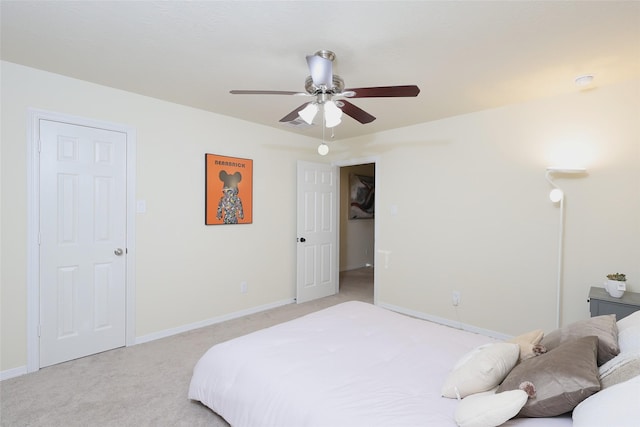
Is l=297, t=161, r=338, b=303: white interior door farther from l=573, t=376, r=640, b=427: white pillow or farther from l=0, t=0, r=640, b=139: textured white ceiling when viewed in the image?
l=573, t=376, r=640, b=427: white pillow

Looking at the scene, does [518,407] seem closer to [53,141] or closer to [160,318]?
[160,318]

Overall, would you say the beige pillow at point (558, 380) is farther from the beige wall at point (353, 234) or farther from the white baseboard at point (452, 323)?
the beige wall at point (353, 234)

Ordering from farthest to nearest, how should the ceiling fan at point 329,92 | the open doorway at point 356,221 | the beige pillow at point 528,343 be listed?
1. the open doorway at point 356,221
2. the ceiling fan at point 329,92
3. the beige pillow at point 528,343

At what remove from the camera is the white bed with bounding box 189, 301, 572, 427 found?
1.28 metres

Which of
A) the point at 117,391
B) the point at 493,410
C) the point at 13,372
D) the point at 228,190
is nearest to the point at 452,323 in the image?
the point at 493,410

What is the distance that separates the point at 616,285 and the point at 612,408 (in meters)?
2.09

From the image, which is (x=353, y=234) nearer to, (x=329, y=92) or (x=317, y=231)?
(x=317, y=231)

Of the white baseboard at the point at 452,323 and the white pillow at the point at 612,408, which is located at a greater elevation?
the white pillow at the point at 612,408

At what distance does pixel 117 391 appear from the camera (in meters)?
2.25

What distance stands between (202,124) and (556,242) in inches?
151

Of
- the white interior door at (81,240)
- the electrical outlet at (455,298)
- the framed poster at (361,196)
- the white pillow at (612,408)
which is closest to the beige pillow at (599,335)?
the white pillow at (612,408)

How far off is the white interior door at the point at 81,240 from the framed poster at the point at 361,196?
15.3 ft

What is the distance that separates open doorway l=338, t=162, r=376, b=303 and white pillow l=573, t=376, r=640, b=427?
17.3 feet

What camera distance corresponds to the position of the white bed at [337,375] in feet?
4.18
